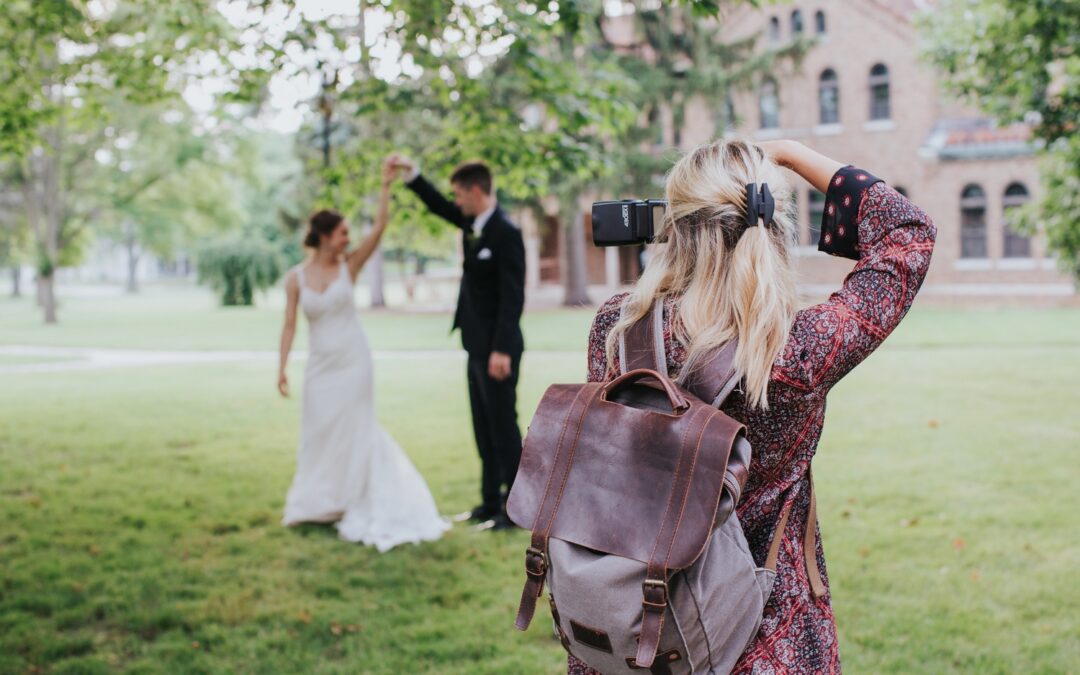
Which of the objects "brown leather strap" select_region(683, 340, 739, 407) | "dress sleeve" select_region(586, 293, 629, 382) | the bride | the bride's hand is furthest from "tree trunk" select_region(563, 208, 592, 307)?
"brown leather strap" select_region(683, 340, 739, 407)

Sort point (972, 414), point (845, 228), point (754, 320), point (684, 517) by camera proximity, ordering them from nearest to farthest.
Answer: point (684, 517)
point (754, 320)
point (845, 228)
point (972, 414)

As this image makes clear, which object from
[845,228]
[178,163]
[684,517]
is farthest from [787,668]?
[178,163]

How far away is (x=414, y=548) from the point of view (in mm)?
6461

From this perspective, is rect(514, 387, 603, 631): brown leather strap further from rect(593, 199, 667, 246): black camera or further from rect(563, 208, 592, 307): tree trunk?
rect(563, 208, 592, 307): tree trunk

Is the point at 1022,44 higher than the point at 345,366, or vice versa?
the point at 1022,44

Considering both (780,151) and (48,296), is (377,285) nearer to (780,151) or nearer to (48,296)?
(48,296)

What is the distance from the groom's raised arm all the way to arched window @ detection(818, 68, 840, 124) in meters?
31.0

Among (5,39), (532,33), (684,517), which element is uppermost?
(5,39)

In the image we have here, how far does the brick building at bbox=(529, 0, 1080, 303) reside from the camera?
3209 centimetres

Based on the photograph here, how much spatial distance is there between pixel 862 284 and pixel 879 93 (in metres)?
35.4

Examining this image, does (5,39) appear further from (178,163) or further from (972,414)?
(178,163)

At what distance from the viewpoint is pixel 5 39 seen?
29.5 feet

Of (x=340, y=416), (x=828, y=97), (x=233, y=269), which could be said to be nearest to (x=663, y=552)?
(x=340, y=416)

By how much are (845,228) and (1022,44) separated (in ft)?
28.6
